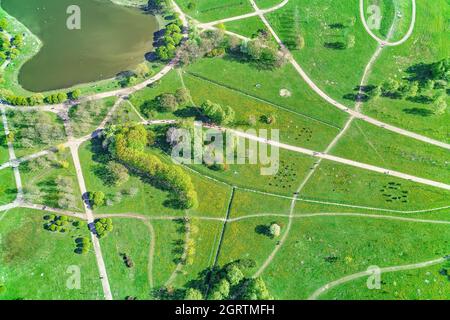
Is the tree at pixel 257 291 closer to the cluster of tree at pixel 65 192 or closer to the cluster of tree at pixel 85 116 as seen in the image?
the cluster of tree at pixel 65 192

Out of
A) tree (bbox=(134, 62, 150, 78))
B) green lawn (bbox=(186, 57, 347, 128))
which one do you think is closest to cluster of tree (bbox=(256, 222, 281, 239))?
green lawn (bbox=(186, 57, 347, 128))

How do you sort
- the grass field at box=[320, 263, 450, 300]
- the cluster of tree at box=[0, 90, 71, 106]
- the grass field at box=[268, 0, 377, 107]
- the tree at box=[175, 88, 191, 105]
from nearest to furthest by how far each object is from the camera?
the grass field at box=[320, 263, 450, 300]
the cluster of tree at box=[0, 90, 71, 106]
the tree at box=[175, 88, 191, 105]
the grass field at box=[268, 0, 377, 107]

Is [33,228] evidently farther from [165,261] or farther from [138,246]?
[165,261]

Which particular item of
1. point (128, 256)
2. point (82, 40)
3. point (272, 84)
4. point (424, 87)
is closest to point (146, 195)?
point (128, 256)

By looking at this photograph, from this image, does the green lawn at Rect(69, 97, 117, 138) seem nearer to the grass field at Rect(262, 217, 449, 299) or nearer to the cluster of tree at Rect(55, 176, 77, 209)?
the cluster of tree at Rect(55, 176, 77, 209)

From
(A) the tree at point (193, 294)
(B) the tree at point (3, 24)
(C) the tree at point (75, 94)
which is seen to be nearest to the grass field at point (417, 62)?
(A) the tree at point (193, 294)
